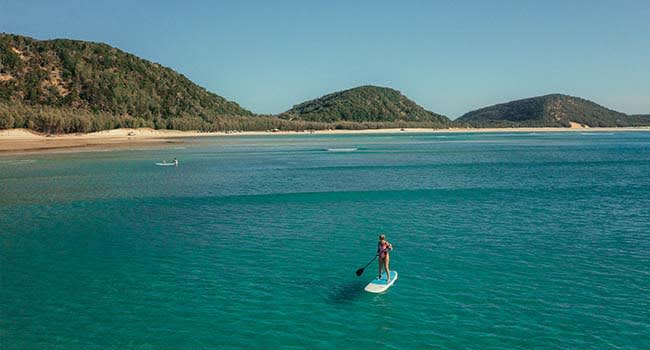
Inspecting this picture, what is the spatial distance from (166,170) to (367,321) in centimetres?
5348

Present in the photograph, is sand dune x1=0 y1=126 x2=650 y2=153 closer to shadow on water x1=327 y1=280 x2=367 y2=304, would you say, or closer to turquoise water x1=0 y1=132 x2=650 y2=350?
turquoise water x1=0 y1=132 x2=650 y2=350

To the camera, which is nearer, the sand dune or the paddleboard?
the paddleboard

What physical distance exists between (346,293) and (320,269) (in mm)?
3000

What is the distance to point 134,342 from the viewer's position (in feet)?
49.7

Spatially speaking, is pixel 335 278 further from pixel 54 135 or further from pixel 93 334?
pixel 54 135

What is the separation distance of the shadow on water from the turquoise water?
101 millimetres

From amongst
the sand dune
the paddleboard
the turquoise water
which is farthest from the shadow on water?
the sand dune

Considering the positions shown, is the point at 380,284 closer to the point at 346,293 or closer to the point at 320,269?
the point at 346,293

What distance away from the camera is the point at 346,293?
19.3 m

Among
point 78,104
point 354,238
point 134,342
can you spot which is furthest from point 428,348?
point 78,104

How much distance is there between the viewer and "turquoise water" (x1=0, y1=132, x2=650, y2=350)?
51.6 ft

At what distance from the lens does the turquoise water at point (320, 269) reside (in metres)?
15.7

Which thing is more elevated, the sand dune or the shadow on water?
the sand dune

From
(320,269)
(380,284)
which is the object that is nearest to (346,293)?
(380,284)
